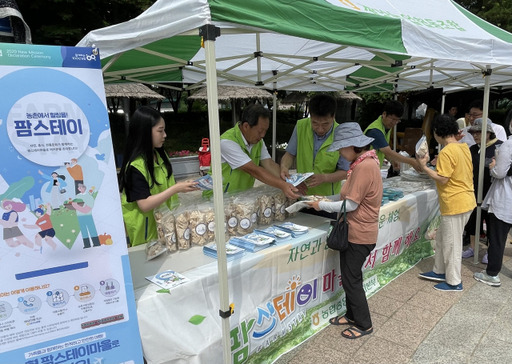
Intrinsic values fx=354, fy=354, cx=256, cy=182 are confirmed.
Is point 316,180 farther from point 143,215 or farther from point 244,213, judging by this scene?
point 143,215

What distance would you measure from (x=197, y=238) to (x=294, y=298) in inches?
33.5

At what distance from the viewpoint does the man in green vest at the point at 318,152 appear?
2997 millimetres

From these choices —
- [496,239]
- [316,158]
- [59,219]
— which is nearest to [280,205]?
[316,158]

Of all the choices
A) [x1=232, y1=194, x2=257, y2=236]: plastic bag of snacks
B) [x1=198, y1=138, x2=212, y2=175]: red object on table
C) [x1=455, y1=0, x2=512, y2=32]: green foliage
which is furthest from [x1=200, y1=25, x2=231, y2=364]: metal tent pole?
[x1=455, y1=0, x2=512, y2=32]: green foliage

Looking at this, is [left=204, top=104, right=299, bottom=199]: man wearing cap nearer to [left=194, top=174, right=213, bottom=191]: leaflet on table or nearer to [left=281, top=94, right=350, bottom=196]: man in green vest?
[left=281, top=94, right=350, bottom=196]: man in green vest

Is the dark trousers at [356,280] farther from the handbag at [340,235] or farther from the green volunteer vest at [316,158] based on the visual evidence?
the green volunteer vest at [316,158]

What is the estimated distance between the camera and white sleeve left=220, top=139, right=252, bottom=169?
2.78 m

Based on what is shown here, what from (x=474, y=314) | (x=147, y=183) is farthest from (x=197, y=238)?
(x=474, y=314)

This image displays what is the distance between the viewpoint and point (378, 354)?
100 inches

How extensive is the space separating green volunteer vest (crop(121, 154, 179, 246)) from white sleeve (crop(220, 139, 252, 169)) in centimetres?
54

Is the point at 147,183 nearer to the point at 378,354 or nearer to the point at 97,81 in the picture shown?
the point at 97,81

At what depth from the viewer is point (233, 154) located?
2787mm

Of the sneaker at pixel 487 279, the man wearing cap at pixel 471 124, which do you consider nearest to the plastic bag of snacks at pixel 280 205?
the sneaker at pixel 487 279

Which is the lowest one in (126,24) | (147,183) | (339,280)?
(339,280)
